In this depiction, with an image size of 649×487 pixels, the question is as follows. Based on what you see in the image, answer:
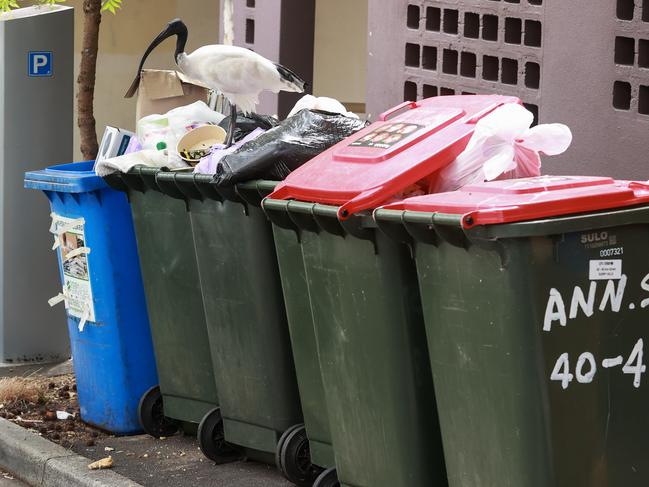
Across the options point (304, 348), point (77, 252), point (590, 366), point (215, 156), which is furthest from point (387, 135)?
point (77, 252)

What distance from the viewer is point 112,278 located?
598cm

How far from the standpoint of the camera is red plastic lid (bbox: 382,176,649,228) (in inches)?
147

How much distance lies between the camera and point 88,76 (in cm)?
774

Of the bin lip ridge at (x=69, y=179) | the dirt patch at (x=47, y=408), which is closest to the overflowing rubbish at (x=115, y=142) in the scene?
the bin lip ridge at (x=69, y=179)

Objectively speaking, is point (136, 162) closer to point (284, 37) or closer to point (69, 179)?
point (69, 179)

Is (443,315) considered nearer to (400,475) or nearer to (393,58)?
(400,475)

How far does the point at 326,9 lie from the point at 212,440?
1019 centimetres

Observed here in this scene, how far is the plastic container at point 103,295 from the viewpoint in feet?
19.6

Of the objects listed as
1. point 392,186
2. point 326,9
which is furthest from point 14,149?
point 326,9

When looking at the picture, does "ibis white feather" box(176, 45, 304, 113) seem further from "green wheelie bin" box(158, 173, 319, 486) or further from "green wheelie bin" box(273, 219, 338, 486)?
"green wheelie bin" box(273, 219, 338, 486)

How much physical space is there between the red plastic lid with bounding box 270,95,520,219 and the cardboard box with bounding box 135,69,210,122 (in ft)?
6.70

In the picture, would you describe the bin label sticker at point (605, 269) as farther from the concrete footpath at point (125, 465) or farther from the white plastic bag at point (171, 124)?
the white plastic bag at point (171, 124)

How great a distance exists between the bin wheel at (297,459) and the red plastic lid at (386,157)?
42.3 inches

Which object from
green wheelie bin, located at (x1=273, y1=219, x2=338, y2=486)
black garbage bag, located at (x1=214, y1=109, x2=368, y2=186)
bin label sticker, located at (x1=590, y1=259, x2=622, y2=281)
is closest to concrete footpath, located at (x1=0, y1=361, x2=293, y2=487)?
green wheelie bin, located at (x1=273, y1=219, x2=338, y2=486)
